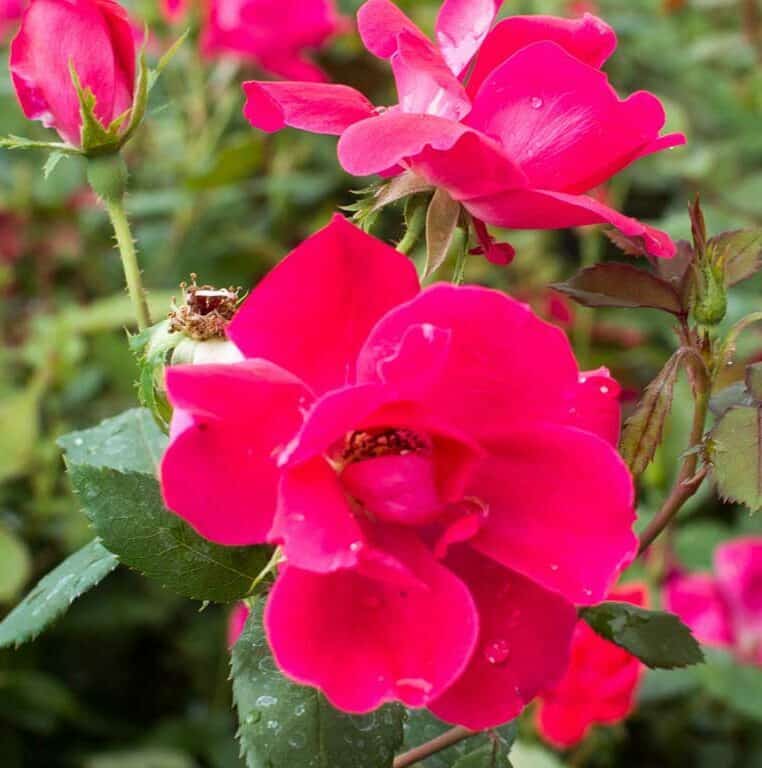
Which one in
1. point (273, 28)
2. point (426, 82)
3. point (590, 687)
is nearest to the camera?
point (426, 82)

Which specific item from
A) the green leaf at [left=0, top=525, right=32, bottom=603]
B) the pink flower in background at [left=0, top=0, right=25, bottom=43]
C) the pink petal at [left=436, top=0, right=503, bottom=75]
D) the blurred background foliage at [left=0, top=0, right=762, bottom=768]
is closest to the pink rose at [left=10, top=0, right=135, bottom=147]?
the pink petal at [left=436, top=0, right=503, bottom=75]

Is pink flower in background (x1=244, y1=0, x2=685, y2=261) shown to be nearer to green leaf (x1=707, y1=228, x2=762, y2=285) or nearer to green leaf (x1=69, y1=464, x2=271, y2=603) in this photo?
green leaf (x1=707, y1=228, x2=762, y2=285)

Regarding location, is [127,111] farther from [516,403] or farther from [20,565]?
[20,565]

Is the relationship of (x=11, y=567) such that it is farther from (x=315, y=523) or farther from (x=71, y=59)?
(x=315, y=523)

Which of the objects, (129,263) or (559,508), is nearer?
(559,508)

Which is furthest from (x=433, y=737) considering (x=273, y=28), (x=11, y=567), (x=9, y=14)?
(x=9, y=14)

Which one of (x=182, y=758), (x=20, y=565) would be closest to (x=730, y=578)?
(x=182, y=758)
